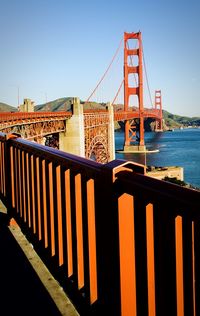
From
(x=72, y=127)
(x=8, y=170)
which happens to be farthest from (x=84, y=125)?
(x=8, y=170)

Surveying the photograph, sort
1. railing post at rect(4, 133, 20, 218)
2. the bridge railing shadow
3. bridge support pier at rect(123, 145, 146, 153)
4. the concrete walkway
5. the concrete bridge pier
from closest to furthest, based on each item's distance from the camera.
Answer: the bridge railing shadow
the concrete walkway
railing post at rect(4, 133, 20, 218)
the concrete bridge pier
bridge support pier at rect(123, 145, 146, 153)

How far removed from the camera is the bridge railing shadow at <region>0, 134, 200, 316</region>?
1.09 metres

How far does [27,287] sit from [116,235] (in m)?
1.12

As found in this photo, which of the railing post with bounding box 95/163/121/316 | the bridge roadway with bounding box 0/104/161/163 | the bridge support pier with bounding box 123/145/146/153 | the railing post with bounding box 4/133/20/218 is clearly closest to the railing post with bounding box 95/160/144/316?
the railing post with bounding box 95/163/121/316

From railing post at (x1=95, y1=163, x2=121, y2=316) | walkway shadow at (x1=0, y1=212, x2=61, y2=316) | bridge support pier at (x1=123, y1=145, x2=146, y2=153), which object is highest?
railing post at (x1=95, y1=163, x2=121, y2=316)

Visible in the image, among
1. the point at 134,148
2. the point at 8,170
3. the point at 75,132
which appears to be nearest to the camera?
the point at 8,170

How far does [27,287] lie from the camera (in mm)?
2350

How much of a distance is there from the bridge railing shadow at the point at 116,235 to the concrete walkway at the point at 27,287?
90 millimetres

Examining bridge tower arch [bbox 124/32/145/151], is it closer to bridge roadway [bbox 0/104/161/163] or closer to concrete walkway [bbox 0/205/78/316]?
bridge roadway [bbox 0/104/161/163]

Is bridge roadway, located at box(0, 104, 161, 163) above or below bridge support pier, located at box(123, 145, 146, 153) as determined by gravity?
above

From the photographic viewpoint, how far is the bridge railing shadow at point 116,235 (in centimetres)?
109

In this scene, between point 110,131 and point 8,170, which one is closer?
point 8,170

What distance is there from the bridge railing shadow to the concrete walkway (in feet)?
0.29

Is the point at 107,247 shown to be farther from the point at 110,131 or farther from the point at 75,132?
the point at 110,131
